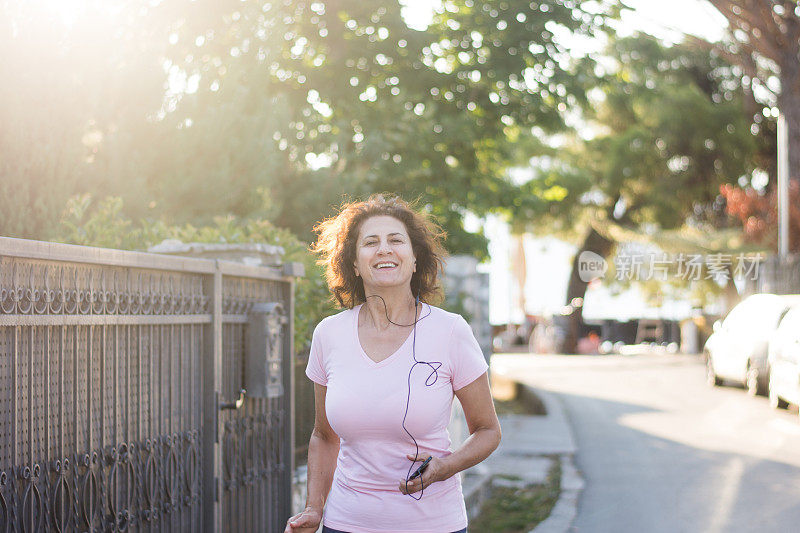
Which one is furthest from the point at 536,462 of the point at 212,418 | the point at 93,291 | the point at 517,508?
the point at 93,291

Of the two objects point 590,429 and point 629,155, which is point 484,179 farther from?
point 629,155

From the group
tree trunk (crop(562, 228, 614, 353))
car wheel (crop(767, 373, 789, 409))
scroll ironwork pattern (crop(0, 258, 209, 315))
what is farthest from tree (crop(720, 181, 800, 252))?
scroll ironwork pattern (crop(0, 258, 209, 315))

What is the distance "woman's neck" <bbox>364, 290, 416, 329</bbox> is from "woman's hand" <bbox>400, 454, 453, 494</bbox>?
20.5 inches

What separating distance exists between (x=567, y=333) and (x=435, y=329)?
3696cm

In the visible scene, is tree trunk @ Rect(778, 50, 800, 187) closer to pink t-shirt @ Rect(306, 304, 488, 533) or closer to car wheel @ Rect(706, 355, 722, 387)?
car wheel @ Rect(706, 355, 722, 387)

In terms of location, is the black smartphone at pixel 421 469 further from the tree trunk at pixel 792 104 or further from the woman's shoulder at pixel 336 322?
the tree trunk at pixel 792 104

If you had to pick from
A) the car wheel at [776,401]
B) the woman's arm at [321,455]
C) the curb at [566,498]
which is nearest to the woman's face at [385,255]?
the woman's arm at [321,455]

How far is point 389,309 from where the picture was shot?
3508mm

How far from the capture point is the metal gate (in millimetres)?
3562

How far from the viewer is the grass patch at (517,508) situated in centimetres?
795

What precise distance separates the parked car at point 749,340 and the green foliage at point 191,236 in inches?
415

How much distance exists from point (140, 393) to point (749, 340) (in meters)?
15.0

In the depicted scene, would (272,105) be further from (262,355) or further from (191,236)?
(262,355)

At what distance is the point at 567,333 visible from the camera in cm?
3969
